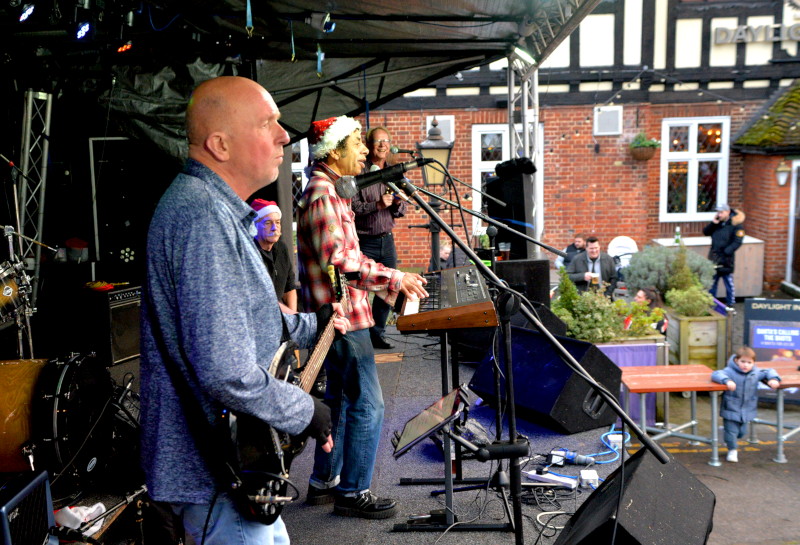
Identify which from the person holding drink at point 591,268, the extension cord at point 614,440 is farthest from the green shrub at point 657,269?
the extension cord at point 614,440

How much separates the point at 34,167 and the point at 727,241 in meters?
9.30

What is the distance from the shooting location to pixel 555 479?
383 centimetres

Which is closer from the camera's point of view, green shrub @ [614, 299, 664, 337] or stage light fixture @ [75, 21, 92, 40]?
stage light fixture @ [75, 21, 92, 40]

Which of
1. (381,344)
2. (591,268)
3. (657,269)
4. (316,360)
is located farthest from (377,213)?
(657,269)

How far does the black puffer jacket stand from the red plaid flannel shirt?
9.25 m

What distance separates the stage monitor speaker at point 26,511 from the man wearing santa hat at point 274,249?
1.70 meters

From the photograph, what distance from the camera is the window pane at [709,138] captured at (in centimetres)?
1317

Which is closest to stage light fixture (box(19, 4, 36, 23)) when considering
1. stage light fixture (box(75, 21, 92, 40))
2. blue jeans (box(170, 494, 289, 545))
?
stage light fixture (box(75, 21, 92, 40))

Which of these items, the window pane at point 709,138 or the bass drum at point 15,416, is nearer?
the bass drum at point 15,416

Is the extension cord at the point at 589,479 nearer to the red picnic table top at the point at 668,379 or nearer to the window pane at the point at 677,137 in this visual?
the red picnic table top at the point at 668,379

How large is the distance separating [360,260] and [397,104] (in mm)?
9952

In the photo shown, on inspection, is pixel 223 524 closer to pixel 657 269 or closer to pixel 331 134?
pixel 331 134

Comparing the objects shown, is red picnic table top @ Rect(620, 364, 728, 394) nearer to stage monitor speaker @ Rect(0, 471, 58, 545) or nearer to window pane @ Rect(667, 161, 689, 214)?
stage monitor speaker @ Rect(0, 471, 58, 545)

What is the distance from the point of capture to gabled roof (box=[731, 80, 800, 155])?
12.1m
